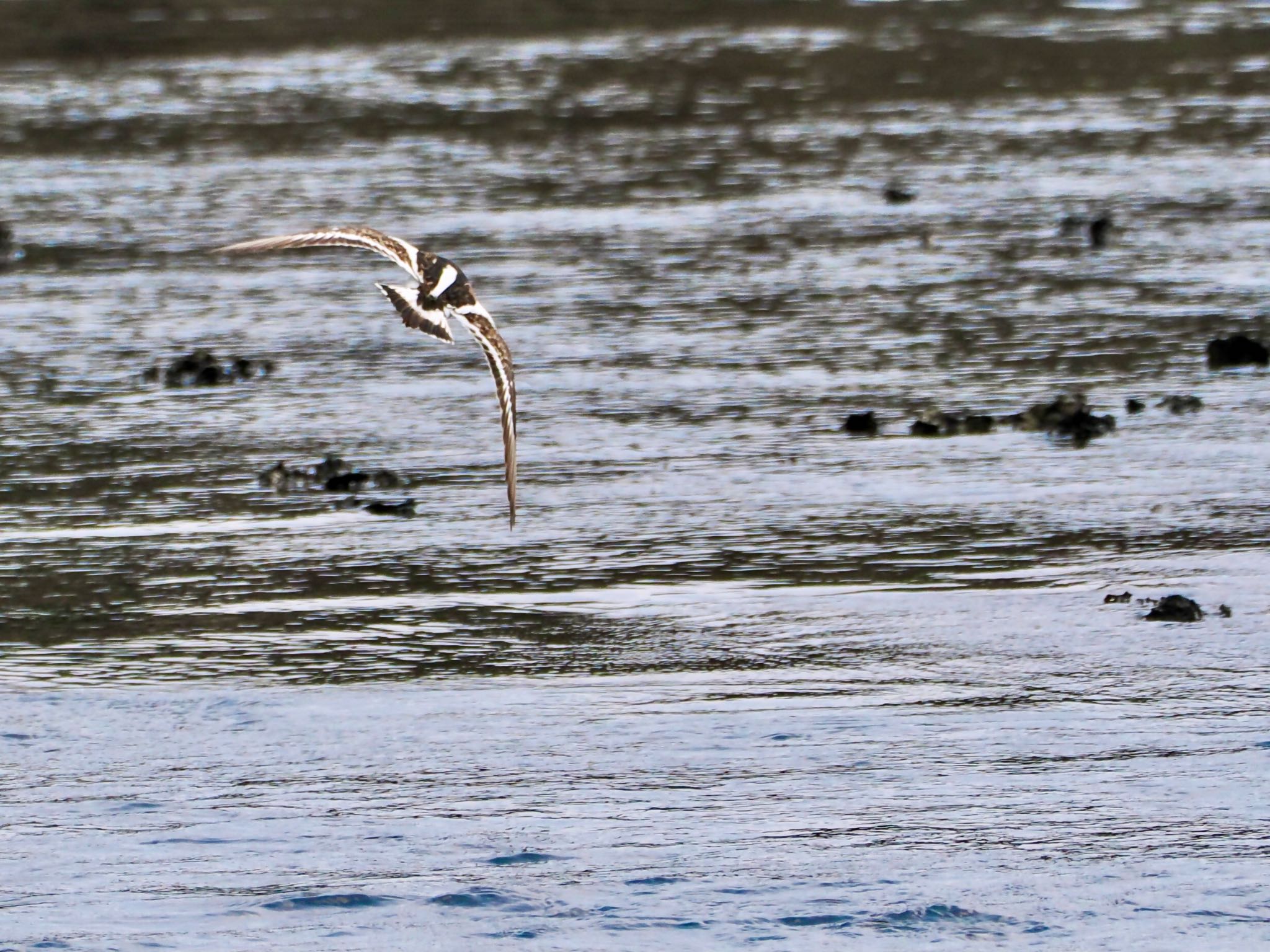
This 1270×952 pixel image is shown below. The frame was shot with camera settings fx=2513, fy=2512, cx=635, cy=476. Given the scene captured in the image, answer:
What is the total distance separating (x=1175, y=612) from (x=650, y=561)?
2.21 metres

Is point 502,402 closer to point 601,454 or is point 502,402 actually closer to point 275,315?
point 601,454

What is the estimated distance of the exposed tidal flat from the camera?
721 cm

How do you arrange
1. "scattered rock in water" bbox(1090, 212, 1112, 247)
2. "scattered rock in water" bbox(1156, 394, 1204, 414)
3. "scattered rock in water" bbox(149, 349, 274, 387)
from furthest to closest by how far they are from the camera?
"scattered rock in water" bbox(1090, 212, 1112, 247) → "scattered rock in water" bbox(149, 349, 274, 387) → "scattered rock in water" bbox(1156, 394, 1204, 414)

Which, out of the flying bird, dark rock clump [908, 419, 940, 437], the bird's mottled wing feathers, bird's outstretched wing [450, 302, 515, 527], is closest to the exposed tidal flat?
dark rock clump [908, 419, 940, 437]

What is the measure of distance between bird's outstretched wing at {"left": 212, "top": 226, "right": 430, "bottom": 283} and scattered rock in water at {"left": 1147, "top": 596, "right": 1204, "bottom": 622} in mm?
3146

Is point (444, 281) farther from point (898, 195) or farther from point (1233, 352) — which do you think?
point (898, 195)

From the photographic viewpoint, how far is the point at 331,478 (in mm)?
11750

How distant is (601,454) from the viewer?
40.1 feet

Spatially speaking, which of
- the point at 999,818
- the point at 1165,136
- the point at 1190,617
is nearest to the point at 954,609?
the point at 1190,617

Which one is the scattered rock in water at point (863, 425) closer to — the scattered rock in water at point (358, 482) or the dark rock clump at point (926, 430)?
the dark rock clump at point (926, 430)

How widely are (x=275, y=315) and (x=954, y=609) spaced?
779 centimetres

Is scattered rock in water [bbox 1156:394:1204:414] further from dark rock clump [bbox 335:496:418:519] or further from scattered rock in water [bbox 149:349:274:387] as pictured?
scattered rock in water [bbox 149:349:274:387]

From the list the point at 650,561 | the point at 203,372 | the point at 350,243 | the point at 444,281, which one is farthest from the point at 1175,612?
the point at 203,372

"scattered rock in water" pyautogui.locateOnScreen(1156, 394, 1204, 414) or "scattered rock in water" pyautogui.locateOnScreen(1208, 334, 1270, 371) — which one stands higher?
"scattered rock in water" pyautogui.locateOnScreen(1208, 334, 1270, 371)
